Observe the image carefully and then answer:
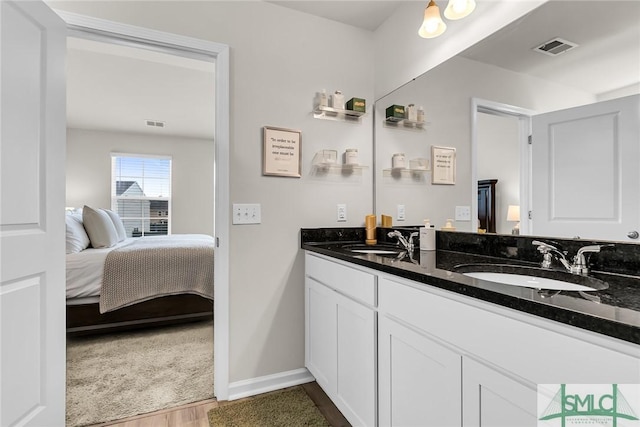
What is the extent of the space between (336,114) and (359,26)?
2.24 ft

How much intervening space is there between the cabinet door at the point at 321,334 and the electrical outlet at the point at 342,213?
0.48 metres

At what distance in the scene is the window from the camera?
18.6 feet

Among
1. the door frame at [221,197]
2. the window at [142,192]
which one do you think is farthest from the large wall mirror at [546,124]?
the window at [142,192]

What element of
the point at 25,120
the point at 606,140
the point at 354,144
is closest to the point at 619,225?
the point at 606,140

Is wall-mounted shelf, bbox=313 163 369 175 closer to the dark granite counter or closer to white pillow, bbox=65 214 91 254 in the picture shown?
the dark granite counter

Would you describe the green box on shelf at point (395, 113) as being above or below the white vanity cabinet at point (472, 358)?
above

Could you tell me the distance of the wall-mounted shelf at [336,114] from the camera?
6.91ft

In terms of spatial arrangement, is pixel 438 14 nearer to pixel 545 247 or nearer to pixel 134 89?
pixel 545 247

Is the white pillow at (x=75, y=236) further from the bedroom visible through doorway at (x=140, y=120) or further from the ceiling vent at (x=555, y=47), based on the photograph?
the ceiling vent at (x=555, y=47)

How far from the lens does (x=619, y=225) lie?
104 centimetres

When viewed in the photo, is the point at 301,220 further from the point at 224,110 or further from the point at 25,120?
the point at 25,120

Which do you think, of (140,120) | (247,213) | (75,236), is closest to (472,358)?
(247,213)

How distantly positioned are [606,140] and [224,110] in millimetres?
1749

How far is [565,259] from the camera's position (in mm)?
1121
